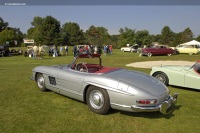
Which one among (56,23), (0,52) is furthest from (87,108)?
(56,23)

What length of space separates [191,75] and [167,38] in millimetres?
85951

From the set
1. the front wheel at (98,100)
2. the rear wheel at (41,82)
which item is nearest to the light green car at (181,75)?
the front wheel at (98,100)

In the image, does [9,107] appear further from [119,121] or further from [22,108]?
[119,121]

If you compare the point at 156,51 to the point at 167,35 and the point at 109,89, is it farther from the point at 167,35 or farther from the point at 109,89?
the point at 167,35

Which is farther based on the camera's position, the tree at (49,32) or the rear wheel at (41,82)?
the tree at (49,32)

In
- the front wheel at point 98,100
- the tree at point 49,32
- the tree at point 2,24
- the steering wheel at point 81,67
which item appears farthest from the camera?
the tree at point 2,24

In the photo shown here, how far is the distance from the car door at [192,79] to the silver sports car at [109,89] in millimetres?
2172

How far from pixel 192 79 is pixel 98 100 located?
3.73m

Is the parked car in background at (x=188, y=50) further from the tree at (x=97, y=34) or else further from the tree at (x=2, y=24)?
the tree at (x=2, y=24)

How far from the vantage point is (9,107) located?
16.1ft

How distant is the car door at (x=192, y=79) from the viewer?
641 centimetres

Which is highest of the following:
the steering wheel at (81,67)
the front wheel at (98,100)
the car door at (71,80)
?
the steering wheel at (81,67)

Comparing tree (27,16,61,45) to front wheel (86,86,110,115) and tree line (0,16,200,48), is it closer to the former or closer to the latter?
tree line (0,16,200,48)

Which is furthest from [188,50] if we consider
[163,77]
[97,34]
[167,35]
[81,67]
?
[97,34]
